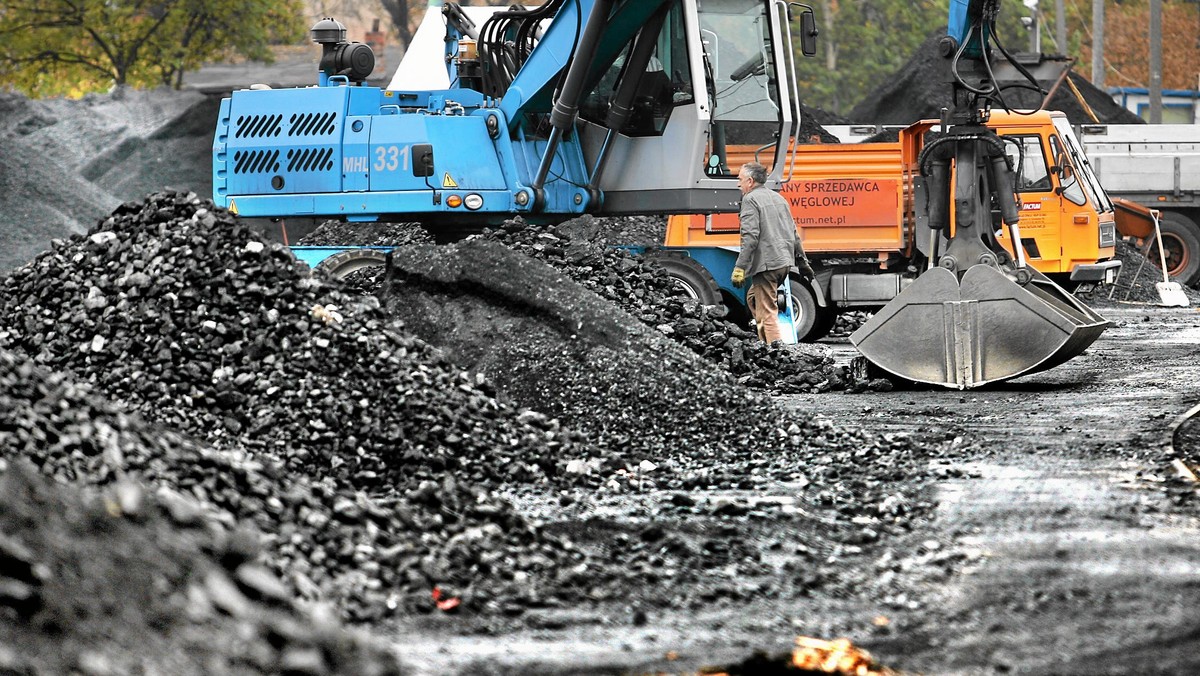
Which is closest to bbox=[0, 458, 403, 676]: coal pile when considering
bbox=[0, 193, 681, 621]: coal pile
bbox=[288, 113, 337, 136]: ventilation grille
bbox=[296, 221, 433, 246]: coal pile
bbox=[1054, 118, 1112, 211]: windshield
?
bbox=[0, 193, 681, 621]: coal pile

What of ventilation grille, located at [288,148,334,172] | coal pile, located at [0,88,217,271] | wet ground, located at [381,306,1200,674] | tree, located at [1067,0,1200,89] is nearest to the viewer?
wet ground, located at [381,306,1200,674]

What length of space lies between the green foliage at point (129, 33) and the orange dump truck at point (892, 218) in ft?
56.1

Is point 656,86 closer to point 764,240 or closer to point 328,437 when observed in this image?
point 764,240

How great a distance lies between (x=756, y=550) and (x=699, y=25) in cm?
752

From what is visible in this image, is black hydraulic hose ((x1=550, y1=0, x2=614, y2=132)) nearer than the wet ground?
No

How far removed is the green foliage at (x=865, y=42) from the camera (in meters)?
45.4

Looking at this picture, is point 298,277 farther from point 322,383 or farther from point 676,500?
point 676,500

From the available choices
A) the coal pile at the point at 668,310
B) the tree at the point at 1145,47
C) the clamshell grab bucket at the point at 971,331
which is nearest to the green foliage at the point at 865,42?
the tree at the point at 1145,47

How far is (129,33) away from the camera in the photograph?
100ft

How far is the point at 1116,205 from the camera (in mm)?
22656

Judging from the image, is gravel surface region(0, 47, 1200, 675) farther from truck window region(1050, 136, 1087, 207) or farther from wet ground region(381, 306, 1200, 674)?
truck window region(1050, 136, 1087, 207)

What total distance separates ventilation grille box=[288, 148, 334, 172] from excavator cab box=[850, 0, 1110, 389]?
4.97 meters

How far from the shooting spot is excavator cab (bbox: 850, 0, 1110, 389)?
35.7 feet

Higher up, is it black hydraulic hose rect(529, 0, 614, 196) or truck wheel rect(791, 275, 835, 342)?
black hydraulic hose rect(529, 0, 614, 196)
